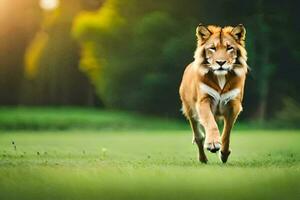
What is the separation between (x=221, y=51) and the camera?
15.9 feet

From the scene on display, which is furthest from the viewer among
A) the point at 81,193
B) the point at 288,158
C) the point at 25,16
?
the point at 25,16

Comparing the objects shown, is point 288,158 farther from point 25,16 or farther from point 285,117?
point 25,16

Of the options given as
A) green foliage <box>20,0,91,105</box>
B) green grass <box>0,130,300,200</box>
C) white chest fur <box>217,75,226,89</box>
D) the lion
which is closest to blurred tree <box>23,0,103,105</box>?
green foliage <box>20,0,91,105</box>

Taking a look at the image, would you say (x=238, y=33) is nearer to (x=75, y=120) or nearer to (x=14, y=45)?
(x=75, y=120)

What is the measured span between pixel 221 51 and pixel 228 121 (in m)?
0.39

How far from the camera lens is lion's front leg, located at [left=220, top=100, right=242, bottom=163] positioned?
4871mm

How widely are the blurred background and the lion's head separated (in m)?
0.59

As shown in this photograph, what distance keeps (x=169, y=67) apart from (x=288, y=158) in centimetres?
104

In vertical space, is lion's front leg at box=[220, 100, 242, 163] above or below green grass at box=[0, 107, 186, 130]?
above

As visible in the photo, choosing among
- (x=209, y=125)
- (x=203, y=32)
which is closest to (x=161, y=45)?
(x=203, y=32)

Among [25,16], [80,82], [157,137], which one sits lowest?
[157,137]

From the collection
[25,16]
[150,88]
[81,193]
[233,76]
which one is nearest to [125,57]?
[150,88]

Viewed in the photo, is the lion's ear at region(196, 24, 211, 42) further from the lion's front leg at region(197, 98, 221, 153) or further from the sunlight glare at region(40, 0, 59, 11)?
the sunlight glare at region(40, 0, 59, 11)

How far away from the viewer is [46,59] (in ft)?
18.6
